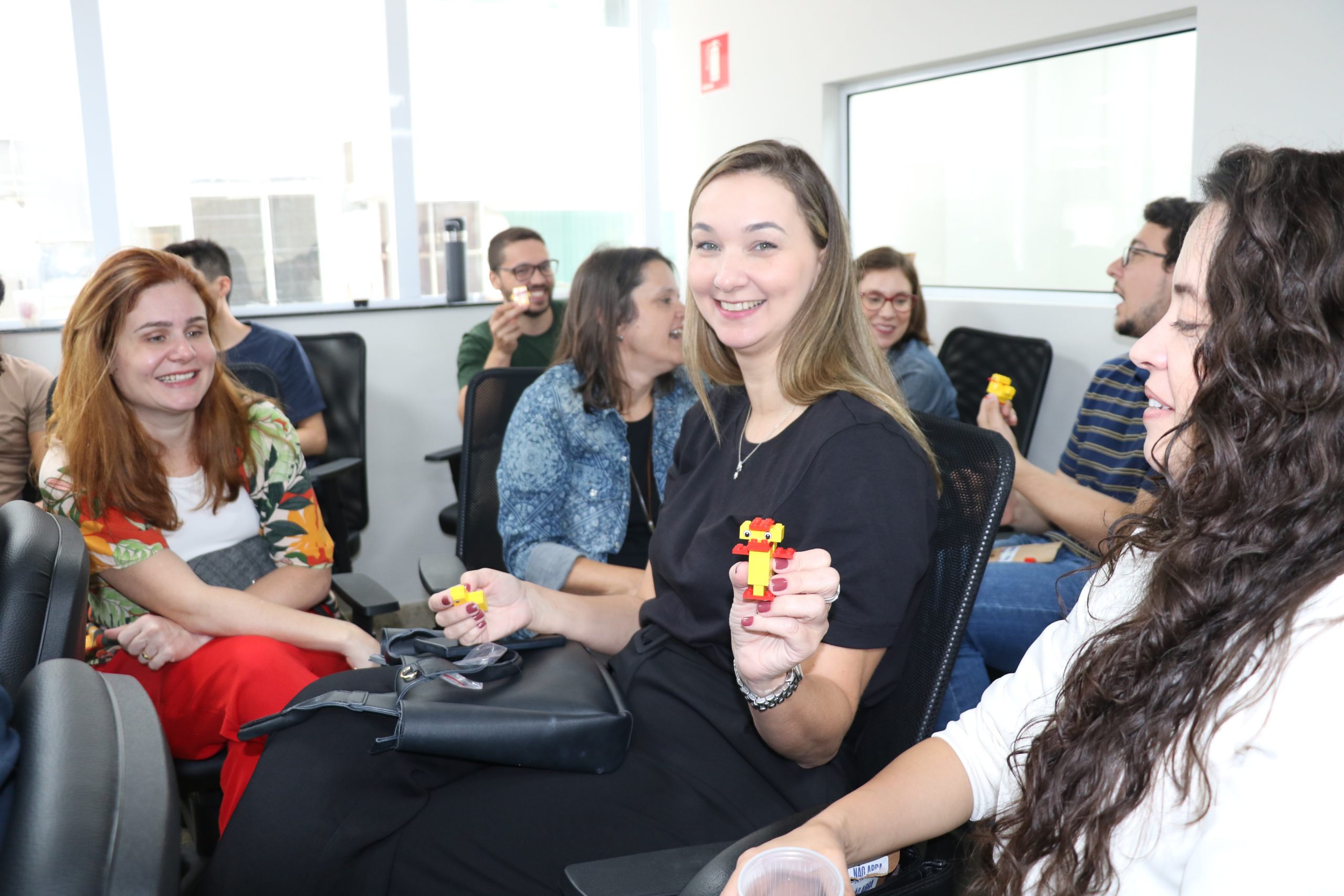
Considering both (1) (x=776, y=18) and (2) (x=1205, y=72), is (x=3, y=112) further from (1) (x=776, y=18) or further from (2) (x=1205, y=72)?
(2) (x=1205, y=72)

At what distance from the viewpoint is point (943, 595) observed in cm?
134

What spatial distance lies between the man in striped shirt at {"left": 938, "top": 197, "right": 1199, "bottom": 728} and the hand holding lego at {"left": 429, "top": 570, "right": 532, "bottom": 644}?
85cm

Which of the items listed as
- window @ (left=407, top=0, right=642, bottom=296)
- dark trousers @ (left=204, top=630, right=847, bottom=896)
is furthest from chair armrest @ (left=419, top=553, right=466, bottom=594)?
window @ (left=407, top=0, right=642, bottom=296)

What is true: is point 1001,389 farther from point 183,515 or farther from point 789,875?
point 183,515

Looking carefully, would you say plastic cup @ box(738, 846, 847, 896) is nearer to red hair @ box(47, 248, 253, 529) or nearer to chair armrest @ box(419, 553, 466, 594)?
chair armrest @ box(419, 553, 466, 594)

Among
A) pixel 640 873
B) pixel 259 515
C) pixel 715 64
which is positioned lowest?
pixel 640 873

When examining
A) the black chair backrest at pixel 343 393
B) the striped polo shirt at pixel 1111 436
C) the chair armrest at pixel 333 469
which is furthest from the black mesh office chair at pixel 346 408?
the striped polo shirt at pixel 1111 436

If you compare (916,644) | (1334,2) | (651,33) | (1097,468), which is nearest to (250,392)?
(916,644)

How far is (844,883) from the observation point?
915 mm

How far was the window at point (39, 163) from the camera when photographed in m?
3.69

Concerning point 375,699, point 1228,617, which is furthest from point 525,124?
point 1228,617

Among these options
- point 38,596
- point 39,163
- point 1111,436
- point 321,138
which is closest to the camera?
point 38,596

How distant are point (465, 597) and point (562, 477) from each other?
2.29 feet

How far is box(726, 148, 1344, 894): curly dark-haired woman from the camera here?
2.43 feet
